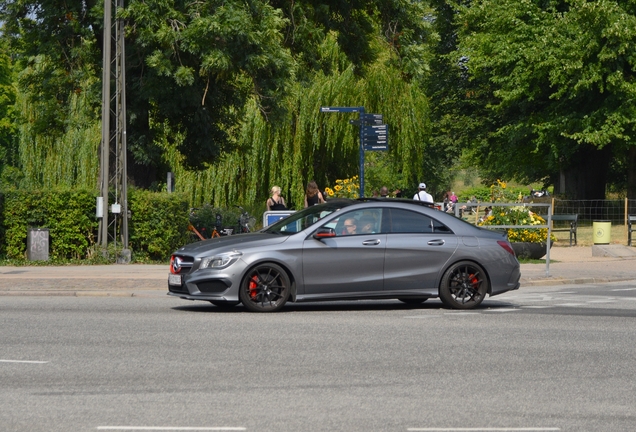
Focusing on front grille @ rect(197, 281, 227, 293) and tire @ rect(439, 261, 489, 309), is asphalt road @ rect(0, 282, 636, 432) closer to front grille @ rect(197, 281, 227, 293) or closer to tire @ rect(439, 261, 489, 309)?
tire @ rect(439, 261, 489, 309)

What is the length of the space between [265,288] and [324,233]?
105cm

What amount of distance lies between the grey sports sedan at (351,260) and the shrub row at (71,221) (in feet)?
28.2

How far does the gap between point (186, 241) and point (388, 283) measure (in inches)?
430

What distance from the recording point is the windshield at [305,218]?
14895mm

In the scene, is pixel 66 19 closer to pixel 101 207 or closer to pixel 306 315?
pixel 101 207

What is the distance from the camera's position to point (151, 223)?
2403cm

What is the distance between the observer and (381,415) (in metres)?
7.62

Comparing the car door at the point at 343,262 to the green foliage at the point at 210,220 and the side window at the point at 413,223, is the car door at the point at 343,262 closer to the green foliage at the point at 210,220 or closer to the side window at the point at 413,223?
the side window at the point at 413,223

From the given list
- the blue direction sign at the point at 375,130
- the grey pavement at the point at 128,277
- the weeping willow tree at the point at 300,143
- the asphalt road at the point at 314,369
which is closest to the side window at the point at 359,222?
the asphalt road at the point at 314,369

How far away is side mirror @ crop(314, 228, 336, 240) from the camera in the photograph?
47.9 ft

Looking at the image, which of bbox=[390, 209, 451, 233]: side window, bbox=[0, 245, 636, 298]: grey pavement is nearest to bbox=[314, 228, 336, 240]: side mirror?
bbox=[390, 209, 451, 233]: side window

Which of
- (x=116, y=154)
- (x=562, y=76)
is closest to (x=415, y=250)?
(x=116, y=154)

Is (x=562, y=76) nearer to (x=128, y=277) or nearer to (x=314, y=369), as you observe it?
(x=128, y=277)

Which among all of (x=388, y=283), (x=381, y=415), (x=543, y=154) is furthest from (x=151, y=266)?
(x=543, y=154)
